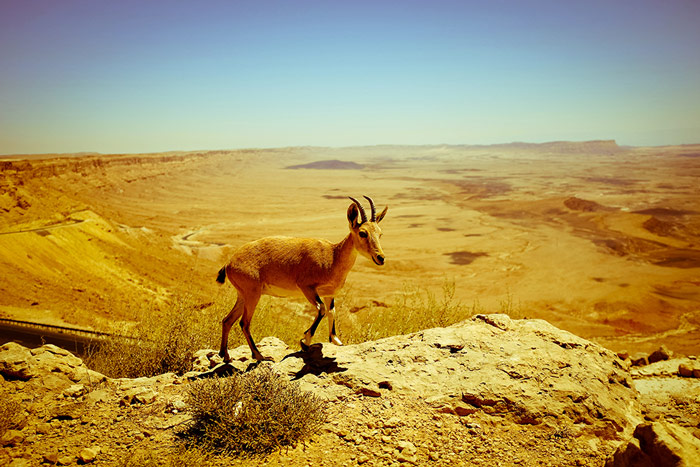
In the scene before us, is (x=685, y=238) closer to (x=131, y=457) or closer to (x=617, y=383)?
(x=617, y=383)

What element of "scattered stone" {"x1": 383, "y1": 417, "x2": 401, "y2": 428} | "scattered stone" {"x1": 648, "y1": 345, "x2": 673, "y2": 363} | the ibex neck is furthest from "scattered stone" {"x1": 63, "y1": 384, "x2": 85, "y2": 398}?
"scattered stone" {"x1": 648, "y1": 345, "x2": 673, "y2": 363}

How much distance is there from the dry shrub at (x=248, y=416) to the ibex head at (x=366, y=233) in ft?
6.72

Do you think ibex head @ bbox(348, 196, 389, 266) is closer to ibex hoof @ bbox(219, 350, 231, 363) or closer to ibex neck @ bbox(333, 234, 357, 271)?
ibex neck @ bbox(333, 234, 357, 271)

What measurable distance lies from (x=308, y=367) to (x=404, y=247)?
33653 millimetres

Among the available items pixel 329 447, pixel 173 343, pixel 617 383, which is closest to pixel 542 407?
pixel 617 383

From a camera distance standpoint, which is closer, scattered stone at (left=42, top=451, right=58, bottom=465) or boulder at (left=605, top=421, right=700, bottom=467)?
boulder at (left=605, top=421, right=700, bottom=467)

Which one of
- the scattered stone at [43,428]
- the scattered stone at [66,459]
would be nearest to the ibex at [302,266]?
the scattered stone at [43,428]

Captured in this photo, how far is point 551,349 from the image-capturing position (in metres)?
5.69

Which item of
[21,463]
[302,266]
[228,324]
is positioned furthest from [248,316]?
[21,463]

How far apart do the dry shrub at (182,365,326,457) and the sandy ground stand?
7333mm

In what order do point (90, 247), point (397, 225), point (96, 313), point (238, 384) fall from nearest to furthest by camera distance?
point (238, 384)
point (96, 313)
point (90, 247)
point (397, 225)

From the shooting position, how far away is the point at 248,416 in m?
4.00

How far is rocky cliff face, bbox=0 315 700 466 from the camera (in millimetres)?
3932

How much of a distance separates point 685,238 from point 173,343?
49.0 metres
